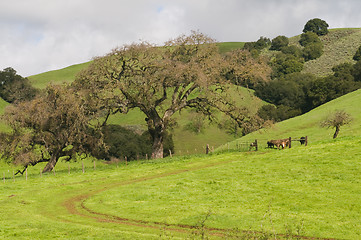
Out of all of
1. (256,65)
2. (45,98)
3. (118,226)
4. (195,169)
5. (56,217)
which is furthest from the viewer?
(256,65)

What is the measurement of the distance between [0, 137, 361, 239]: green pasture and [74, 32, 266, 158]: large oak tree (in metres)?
9.73

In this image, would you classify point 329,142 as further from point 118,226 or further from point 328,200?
point 118,226

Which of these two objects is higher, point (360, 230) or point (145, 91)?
point (145, 91)

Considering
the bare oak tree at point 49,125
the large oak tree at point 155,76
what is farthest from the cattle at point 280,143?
the bare oak tree at point 49,125

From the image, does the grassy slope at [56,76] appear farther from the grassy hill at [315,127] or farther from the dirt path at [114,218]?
the dirt path at [114,218]

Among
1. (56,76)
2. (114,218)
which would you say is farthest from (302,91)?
(114,218)

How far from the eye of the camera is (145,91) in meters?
59.8

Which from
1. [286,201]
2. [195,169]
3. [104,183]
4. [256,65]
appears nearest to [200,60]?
[256,65]

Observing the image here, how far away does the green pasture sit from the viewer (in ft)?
82.5

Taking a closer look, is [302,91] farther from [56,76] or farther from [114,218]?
[114,218]

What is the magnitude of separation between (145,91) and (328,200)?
33504mm

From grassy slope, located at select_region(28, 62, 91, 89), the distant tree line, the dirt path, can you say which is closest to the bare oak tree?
the dirt path

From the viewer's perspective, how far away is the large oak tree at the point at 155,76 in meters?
59.2

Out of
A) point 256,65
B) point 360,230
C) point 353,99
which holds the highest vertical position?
point 256,65
